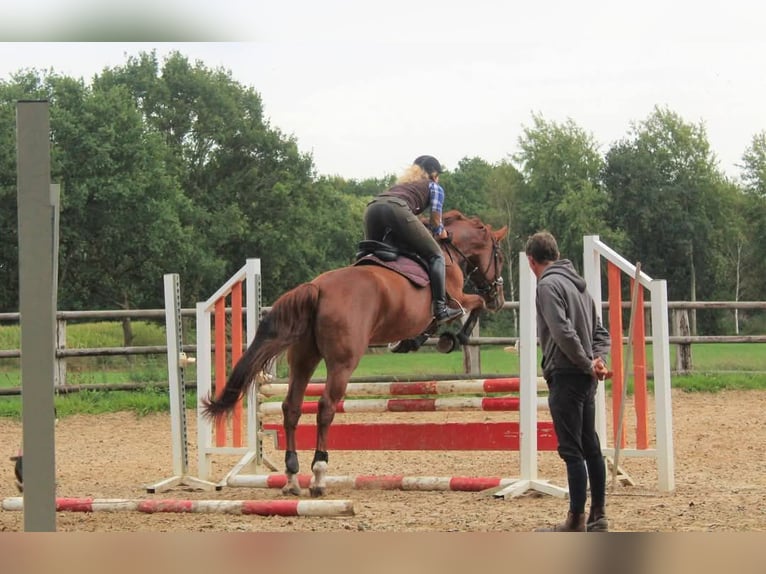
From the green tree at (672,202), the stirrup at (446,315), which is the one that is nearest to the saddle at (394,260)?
the stirrup at (446,315)

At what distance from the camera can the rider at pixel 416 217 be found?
6.81m

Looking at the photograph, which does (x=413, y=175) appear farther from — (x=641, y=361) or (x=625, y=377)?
(x=625, y=377)

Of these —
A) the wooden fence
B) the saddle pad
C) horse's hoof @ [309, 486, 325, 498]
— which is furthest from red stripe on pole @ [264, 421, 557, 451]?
the wooden fence

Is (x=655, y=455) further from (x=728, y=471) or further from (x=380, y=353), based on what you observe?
(x=380, y=353)

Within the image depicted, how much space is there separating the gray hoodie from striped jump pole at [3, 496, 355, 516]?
4.06ft

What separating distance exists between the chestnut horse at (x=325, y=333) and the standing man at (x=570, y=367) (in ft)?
5.99

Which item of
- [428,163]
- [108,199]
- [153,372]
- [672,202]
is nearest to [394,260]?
[428,163]

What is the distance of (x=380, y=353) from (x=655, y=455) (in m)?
16.9

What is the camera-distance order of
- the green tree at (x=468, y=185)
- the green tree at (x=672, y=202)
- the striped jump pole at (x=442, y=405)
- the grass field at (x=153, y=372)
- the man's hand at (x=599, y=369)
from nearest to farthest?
the man's hand at (x=599, y=369) < the striped jump pole at (x=442, y=405) < the grass field at (x=153, y=372) < the green tree at (x=672, y=202) < the green tree at (x=468, y=185)

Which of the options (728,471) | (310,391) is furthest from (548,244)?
(728,471)

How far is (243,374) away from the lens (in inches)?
238

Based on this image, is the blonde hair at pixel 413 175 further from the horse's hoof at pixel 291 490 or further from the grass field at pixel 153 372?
the horse's hoof at pixel 291 490

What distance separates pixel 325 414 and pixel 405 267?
1144 mm

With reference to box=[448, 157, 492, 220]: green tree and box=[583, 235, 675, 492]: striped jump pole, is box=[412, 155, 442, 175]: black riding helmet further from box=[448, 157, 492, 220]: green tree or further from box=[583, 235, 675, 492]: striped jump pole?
box=[448, 157, 492, 220]: green tree
